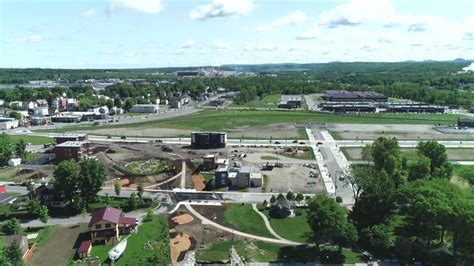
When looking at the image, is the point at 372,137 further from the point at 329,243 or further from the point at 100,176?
the point at 100,176

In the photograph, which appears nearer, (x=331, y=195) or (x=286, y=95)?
(x=331, y=195)

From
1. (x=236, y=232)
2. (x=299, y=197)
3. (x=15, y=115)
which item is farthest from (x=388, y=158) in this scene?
(x=15, y=115)

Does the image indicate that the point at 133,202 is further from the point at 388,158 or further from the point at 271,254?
the point at 388,158

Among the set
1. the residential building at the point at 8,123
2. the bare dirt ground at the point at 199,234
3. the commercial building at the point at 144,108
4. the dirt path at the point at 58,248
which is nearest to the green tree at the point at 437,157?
the bare dirt ground at the point at 199,234

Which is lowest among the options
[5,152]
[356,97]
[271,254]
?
[271,254]

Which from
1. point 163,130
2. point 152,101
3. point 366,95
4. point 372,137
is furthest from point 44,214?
point 366,95

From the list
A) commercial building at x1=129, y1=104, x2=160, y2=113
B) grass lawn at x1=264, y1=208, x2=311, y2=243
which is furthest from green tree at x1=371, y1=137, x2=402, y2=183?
commercial building at x1=129, y1=104, x2=160, y2=113

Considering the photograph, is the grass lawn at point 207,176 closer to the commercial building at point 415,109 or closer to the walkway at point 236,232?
the walkway at point 236,232
